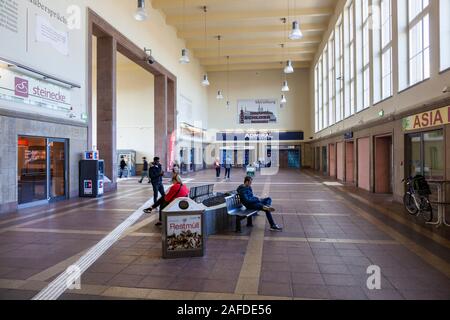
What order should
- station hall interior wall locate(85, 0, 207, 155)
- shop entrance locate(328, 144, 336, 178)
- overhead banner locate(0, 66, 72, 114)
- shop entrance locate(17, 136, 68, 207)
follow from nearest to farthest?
overhead banner locate(0, 66, 72, 114) < shop entrance locate(17, 136, 68, 207) < station hall interior wall locate(85, 0, 207, 155) < shop entrance locate(328, 144, 336, 178)

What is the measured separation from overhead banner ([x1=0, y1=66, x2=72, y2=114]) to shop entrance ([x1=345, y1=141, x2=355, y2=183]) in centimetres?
1291

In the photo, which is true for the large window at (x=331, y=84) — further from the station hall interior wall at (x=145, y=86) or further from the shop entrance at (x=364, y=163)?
the station hall interior wall at (x=145, y=86)

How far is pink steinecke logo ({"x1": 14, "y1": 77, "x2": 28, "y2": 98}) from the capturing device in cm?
840

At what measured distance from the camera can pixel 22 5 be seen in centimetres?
849

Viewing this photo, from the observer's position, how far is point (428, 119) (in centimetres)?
766

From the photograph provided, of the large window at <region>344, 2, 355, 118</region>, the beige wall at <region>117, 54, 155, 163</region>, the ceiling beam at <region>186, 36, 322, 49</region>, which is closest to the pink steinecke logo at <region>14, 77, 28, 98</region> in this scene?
the beige wall at <region>117, 54, 155, 163</region>

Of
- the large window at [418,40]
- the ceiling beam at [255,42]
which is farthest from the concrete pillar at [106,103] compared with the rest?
the ceiling beam at [255,42]

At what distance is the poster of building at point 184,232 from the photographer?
14.8 feet

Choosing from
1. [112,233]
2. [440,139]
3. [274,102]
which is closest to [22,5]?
[112,233]

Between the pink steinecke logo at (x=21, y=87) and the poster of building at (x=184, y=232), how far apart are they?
264 inches

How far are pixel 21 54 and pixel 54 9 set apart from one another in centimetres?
228

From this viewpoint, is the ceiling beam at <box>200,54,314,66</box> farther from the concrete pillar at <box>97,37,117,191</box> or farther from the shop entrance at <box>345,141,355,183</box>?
the concrete pillar at <box>97,37,117,191</box>
